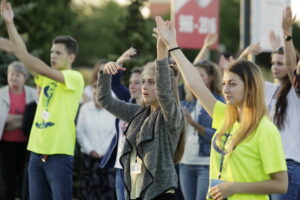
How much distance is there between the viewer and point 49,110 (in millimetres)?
7117

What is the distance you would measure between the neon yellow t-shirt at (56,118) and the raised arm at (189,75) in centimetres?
226

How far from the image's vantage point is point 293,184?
609 centimetres

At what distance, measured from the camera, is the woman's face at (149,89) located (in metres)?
5.58

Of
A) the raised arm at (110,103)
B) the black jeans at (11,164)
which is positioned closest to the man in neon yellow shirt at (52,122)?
the raised arm at (110,103)

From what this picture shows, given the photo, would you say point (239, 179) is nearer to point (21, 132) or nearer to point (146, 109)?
point (146, 109)

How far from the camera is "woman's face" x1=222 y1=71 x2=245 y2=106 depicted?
4551 millimetres

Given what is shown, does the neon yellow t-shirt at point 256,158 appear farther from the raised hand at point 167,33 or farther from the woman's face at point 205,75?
the woman's face at point 205,75

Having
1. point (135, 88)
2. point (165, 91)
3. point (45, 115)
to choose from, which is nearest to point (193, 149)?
point (135, 88)

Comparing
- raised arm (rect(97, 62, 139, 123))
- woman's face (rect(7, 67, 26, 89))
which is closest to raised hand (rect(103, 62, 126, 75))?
raised arm (rect(97, 62, 139, 123))

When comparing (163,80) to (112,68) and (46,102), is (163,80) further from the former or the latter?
(46,102)

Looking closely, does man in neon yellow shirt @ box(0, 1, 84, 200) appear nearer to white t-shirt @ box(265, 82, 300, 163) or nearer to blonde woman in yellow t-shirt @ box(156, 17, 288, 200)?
white t-shirt @ box(265, 82, 300, 163)

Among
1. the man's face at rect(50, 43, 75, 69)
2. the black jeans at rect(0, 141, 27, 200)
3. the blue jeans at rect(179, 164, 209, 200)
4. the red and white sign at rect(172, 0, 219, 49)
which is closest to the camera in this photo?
the man's face at rect(50, 43, 75, 69)

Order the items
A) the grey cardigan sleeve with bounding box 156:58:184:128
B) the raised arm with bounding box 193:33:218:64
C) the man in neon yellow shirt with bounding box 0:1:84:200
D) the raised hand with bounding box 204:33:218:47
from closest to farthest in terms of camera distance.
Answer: the grey cardigan sleeve with bounding box 156:58:184:128
the man in neon yellow shirt with bounding box 0:1:84:200
the raised arm with bounding box 193:33:218:64
the raised hand with bounding box 204:33:218:47

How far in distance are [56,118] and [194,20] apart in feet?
13.9
